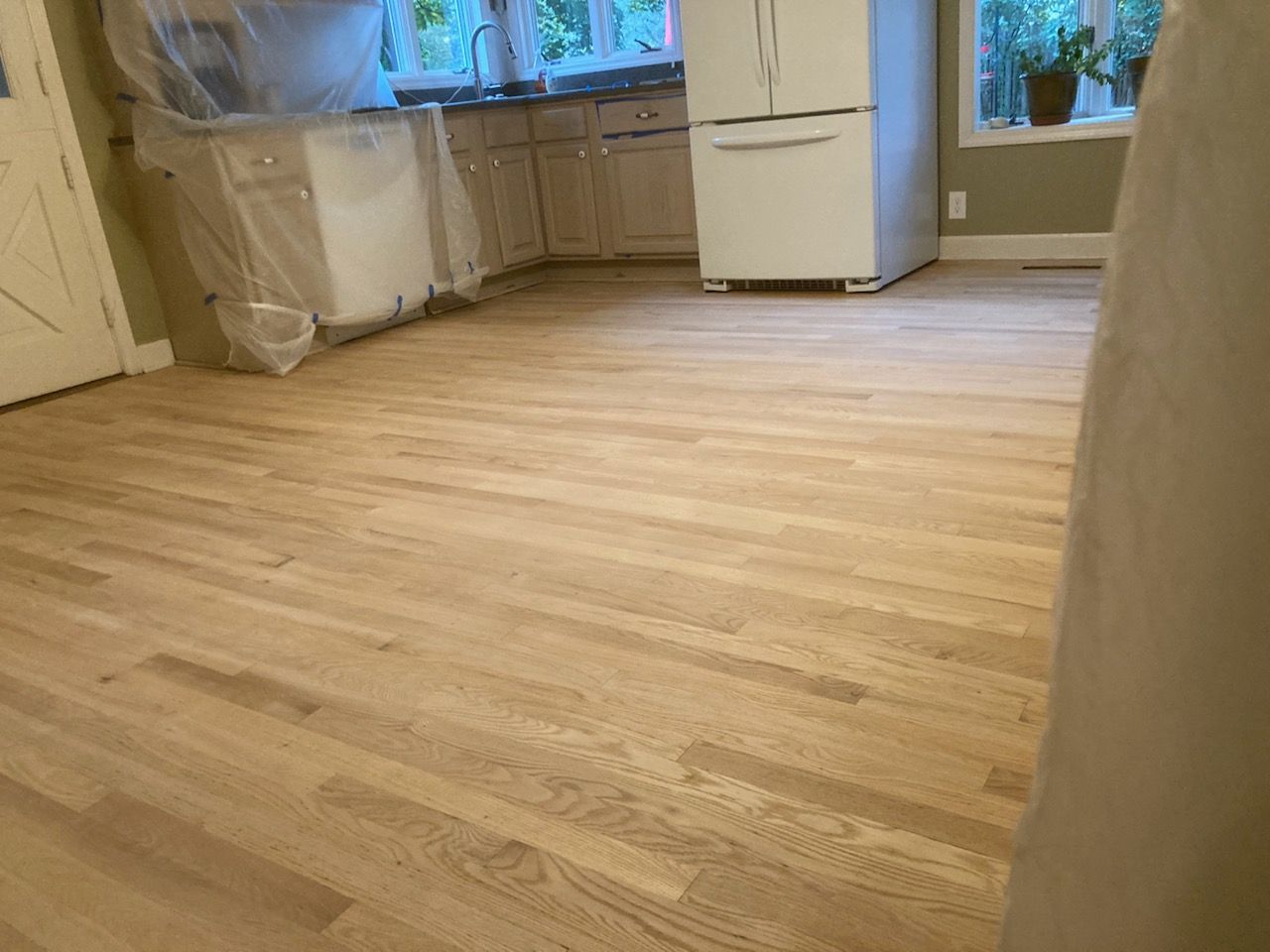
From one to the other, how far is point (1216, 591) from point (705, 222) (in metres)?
3.75

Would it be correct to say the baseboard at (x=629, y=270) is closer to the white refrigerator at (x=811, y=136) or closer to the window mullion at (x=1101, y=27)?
the white refrigerator at (x=811, y=136)

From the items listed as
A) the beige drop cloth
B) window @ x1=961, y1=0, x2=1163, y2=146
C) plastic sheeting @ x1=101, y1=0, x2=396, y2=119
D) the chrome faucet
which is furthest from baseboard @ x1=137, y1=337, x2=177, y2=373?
the beige drop cloth

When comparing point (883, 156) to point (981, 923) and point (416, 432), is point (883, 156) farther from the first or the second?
point (981, 923)

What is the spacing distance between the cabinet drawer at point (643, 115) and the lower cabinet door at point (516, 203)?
1.40ft

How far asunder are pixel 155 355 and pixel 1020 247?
3407mm

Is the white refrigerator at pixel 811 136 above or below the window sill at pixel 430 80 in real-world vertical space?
below

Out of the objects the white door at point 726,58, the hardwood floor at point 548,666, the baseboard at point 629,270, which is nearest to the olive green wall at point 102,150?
the hardwood floor at point 548,666

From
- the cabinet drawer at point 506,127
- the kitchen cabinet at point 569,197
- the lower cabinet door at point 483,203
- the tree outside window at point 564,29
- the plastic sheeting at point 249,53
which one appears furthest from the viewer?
the tree outside window at point 564,29

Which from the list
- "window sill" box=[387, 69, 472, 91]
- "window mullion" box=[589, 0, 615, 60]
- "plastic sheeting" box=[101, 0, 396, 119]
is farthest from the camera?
"window mullion" box=[589, 0, 615, 60]

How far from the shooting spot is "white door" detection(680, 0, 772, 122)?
11.6 feet

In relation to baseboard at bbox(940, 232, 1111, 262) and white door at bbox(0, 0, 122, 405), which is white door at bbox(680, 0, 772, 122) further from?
white door at bbox(0, 0, 122, 405)

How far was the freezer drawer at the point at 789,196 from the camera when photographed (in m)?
3.52

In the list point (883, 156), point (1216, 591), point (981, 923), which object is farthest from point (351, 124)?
point (1216, 591)

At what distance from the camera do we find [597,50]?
4.96 metres
